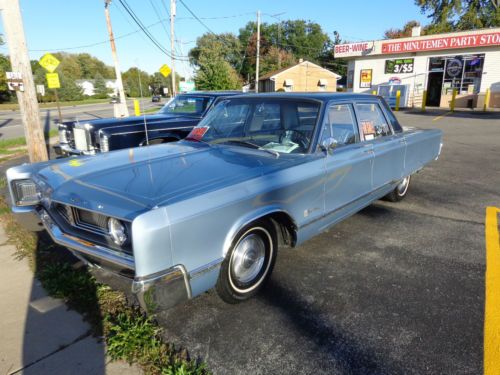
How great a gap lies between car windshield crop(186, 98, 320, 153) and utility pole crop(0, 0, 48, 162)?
5.17 m

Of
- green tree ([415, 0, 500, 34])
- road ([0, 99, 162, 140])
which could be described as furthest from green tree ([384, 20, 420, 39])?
road ([0, 99, 162, 140])

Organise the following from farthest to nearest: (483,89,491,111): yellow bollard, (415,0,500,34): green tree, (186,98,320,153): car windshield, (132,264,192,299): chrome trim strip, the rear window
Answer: (415,0,500,34): green tree
(483,89,491,111): yellow bollard
the rear window
(186,98,320,153): car windshield
(132,264,192,299): chrome trim strip

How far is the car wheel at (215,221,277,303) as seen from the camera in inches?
104

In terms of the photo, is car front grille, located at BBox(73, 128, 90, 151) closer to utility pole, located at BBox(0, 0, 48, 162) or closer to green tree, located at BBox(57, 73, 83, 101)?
utility pole, located at BBox(0, 0, 48, 162)

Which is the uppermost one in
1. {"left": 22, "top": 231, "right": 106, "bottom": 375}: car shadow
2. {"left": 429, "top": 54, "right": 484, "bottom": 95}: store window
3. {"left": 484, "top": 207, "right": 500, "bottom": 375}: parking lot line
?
{"left": 429, "top": 54, "right": 484, "bottom": 95}: store window

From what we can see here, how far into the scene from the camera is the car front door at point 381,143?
4152 millimetres

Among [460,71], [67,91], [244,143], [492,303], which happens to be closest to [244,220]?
[244,143]

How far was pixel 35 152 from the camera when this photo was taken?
760 cm

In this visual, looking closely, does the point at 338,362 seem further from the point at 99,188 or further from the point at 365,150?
the point at 365,150

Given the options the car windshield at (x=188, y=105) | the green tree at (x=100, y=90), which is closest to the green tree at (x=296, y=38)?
the green tree at (x=100, y=90)

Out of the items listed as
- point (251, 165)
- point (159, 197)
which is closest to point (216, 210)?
point (159, 197)

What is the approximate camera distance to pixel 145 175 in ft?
9.02

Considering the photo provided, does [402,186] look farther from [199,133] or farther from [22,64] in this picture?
[22,64]

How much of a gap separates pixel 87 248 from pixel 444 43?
26166 mm
